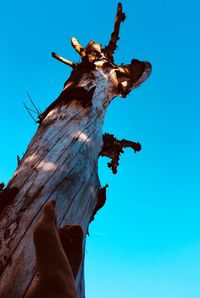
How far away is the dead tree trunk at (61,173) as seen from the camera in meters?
1.54

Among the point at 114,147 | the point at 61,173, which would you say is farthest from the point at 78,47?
the point at 61,173

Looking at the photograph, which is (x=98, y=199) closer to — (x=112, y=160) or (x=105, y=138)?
(x=105, y=138)

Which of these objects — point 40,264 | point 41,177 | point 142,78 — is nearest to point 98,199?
point 41,177

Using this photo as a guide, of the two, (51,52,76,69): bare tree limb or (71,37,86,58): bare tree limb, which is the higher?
(71,37,86,58): bare tree limb

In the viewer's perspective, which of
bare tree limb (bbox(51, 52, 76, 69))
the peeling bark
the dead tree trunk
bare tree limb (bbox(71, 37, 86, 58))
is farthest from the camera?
bare tree limb (bbox(71, 37, 86, 58))

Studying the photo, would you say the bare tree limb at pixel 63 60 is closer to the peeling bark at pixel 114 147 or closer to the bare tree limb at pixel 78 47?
the bare tree limb at pixel 78 47

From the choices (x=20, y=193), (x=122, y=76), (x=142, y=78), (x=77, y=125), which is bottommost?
(x=20, y=193)

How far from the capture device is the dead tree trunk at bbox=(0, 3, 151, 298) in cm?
154

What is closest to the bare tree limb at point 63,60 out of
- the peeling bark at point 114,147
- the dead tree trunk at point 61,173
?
the dead tree trunk at point 61,173

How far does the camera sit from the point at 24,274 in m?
1.45

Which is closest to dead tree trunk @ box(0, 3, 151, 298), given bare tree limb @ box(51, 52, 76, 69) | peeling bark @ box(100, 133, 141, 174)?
A: peeling bark @ box(100, 133, 141, 174)

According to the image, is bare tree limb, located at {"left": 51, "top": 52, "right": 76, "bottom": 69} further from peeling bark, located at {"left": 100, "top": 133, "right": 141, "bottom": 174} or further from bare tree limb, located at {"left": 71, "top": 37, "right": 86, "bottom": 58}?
peeling bark, located at {"left": 100, "top": 133, "right": 141, "bottom": 174}

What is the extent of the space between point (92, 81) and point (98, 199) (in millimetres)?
1378

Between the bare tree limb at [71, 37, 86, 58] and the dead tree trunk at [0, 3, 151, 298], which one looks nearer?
the dead tree trunk at [0, 3, 151, 298]
